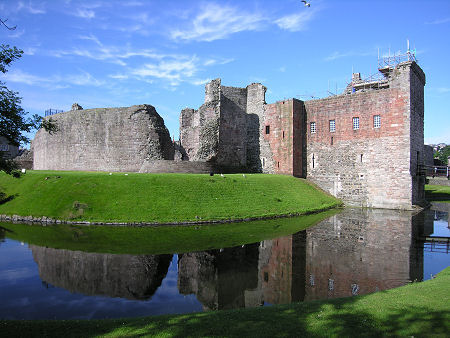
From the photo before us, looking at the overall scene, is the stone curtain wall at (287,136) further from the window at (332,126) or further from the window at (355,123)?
the window at (355,123)

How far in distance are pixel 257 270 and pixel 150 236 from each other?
749cm

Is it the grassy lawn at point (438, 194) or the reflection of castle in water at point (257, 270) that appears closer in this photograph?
the reflection of castle in water at point (257, 270)

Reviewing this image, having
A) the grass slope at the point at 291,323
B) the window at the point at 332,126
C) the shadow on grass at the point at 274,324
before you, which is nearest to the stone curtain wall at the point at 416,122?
the window at the point at 332,126

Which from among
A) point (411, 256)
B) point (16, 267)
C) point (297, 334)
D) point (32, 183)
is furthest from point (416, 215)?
point (32, 183)

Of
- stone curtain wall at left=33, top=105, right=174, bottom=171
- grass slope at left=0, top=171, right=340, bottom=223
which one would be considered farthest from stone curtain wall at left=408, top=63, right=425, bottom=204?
stone curtain wall at left=33, top=105, right=174, bottom=171

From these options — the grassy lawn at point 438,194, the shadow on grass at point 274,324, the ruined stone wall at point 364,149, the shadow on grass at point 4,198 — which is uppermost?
the ruined stone wall at point 364,149

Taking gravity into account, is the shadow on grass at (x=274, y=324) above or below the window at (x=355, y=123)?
below

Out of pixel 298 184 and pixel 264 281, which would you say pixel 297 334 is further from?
pixel 298 184

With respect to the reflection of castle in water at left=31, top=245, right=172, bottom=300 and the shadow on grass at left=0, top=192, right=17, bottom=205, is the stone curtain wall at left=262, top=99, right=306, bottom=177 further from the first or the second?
the shadow on grass at left=0, top=192, right=17, bottom=205

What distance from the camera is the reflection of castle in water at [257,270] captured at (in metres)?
10.7

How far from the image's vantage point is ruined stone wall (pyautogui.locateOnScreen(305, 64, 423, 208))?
31781 mm

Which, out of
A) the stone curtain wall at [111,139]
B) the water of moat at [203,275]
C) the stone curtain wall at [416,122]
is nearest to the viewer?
the water of moat at [203,275]

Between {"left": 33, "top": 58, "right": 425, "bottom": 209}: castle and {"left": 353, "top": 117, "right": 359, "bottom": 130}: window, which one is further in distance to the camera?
{"left": 353, "top": 117, "right": 359, "bottom": 130}: window

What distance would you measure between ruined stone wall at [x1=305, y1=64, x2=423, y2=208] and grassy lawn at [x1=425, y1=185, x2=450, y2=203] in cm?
1449
